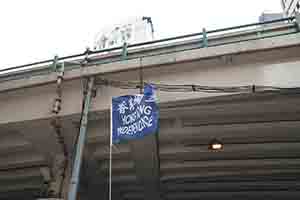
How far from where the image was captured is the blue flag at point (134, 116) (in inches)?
250

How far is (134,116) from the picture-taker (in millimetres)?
6566

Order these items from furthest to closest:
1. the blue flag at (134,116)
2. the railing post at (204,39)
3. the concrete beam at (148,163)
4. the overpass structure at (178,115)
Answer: the concrete beam at (148,163)
the railing post at (204,39)
the overpass structure at (178,115)
the blue flag at (134,116)

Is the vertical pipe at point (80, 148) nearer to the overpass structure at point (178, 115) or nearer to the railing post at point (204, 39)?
the overpass structure at point (178, 115)

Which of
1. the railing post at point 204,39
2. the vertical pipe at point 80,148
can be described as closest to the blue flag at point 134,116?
the vertical pipe at point 80,148

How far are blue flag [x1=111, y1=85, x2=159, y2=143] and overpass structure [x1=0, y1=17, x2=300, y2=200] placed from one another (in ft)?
3.04

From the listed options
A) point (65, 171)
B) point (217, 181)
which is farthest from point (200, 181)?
point (65, 171)

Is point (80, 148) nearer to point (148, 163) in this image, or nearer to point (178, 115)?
point (178, 115)

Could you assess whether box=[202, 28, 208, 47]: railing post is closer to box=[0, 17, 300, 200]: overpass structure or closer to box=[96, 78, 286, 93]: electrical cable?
box=[0, 17, 300, 200]: overpass structure

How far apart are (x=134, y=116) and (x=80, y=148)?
1609mm

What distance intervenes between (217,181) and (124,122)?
6654mm

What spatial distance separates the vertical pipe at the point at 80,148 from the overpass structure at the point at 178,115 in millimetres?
271

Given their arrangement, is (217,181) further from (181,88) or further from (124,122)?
(124,122)

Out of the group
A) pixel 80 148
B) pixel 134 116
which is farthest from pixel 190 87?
pixel 80 148

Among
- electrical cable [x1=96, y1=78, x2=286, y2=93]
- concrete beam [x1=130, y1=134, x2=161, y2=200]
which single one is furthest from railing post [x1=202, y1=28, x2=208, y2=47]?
concrete beam [x1=130, y1=134, x2=161, y2=200]
